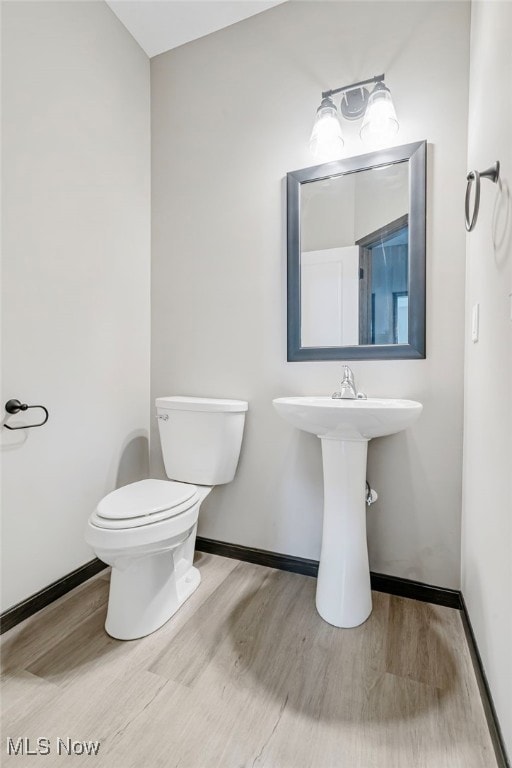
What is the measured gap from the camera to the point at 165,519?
129cm

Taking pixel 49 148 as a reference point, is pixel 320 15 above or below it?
above

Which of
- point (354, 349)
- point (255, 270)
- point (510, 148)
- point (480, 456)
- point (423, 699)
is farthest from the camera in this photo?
point (255, 270)

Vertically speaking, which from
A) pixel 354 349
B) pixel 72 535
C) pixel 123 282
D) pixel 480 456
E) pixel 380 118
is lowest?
pixel 72 535

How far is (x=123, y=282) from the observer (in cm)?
186

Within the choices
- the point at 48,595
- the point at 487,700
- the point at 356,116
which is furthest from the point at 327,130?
the point at 48,595

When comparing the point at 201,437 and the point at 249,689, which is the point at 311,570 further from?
the point at 201,437

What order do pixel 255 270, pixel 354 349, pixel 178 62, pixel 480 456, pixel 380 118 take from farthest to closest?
pixel 178 62 < pixel 255 270 < pixel 354 349 < pixel 380 118 < pixel 480 456

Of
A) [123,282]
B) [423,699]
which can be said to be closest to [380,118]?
[123,282]

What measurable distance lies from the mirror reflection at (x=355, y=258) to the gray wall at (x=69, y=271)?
2.98ft

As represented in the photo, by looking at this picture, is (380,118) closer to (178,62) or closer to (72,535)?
(178,62)

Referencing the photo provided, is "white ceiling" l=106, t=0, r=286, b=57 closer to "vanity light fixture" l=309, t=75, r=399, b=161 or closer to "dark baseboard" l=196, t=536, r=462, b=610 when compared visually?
"vanity light fixture" l=309, t=75, r=399, b=161

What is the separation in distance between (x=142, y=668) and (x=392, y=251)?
5.77 ft

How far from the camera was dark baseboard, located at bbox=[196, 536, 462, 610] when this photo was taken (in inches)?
58.1

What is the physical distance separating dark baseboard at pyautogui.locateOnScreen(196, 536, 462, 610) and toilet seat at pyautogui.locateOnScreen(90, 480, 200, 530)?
537 mm
